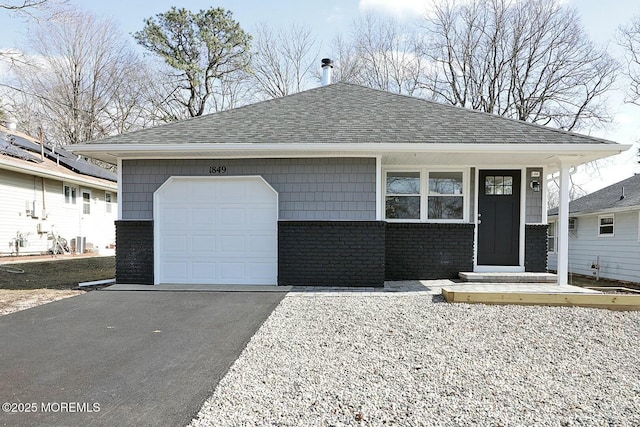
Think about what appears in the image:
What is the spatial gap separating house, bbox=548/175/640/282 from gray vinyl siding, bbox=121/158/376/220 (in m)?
10.1

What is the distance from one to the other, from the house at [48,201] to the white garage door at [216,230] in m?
6.31

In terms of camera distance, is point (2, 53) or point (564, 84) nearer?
point (2, 53)

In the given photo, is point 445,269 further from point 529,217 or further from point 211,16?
point 211,16

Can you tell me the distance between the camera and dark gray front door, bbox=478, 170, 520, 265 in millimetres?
7973

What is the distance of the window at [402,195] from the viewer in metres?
8.05

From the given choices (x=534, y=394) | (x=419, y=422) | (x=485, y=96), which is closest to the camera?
(x=419, y=422)

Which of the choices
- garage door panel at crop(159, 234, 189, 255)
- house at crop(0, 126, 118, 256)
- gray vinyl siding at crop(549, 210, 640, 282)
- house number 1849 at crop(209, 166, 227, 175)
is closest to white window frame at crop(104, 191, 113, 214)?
house at crop(0, 126, 118, 256)

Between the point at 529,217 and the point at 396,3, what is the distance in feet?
49.6

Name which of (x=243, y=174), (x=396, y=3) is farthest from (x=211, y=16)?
(x=243, y=174)

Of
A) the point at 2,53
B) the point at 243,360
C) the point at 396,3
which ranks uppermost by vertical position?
the point at 396,3

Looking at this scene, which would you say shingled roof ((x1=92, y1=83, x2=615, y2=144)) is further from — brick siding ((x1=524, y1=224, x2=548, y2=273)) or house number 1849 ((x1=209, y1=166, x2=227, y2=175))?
brick siding ((x1=524, y1=224, x2=548, y2=273))

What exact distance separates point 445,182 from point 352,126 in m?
2.30

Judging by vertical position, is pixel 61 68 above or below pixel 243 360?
above

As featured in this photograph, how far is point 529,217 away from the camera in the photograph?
793cm
